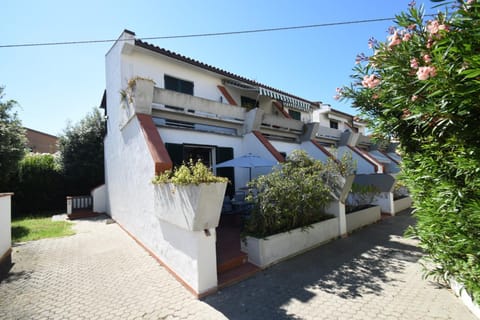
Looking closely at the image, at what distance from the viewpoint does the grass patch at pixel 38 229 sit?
12062 mm

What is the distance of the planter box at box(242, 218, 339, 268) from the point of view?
765 centimetres

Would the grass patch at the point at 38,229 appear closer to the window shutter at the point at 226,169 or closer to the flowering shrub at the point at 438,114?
the window shutter at the point at 226,169

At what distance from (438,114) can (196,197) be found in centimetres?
513

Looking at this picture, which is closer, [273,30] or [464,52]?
[464,52]

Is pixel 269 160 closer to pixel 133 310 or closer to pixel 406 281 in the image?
pixel 406 281

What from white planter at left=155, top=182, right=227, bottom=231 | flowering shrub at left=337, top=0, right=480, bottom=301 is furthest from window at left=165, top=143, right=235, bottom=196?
flowering shrub at left=337, top=0, right=480, bottom=301

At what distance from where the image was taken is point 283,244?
828 centimetres

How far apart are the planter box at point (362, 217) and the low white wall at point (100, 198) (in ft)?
61.6

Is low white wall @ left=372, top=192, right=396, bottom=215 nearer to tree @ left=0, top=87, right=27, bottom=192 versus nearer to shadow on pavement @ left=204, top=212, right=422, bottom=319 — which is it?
shadow on pavement @ left=204, top=212, right=422, bottom=319

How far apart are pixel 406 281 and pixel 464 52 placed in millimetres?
6662

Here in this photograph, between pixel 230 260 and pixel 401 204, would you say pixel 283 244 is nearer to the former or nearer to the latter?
pixel 230 260

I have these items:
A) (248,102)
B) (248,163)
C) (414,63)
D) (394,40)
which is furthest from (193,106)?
(414,63)

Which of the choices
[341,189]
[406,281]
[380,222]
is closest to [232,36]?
[341,189]

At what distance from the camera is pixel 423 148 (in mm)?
4941
